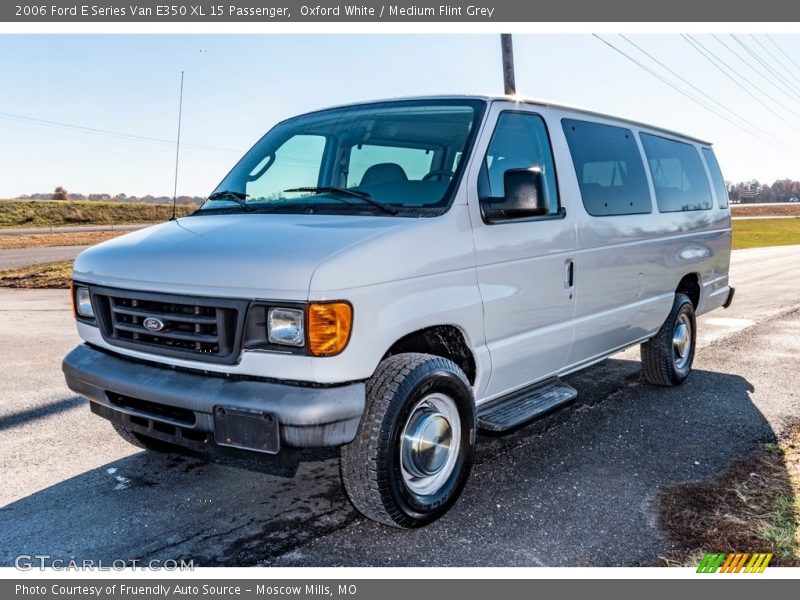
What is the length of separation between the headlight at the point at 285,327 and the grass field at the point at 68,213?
51586 mm

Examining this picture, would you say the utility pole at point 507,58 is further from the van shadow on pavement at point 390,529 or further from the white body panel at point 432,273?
the van shadow on pavement at point 390,529

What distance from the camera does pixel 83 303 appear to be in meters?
4.06

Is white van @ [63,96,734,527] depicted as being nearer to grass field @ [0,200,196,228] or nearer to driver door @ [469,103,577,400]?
driver door @ [469,103,577,400]

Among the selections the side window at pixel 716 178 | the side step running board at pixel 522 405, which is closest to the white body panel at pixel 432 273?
the side step running board at pixel 522 405

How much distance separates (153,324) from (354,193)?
127cm

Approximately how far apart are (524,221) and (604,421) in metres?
2.09

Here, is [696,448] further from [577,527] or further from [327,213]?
[327,213]

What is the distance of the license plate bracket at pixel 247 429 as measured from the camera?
3.05m

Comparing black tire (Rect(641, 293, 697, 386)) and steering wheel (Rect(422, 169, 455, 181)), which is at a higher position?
steering wheel (Rect(422, 169, 455, 181))

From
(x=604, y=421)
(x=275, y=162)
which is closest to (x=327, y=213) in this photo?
(x=275, y=162)

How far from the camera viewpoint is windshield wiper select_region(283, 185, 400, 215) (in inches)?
147

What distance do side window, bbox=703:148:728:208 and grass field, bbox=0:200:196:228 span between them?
48.7 meters

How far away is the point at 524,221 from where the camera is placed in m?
4.27

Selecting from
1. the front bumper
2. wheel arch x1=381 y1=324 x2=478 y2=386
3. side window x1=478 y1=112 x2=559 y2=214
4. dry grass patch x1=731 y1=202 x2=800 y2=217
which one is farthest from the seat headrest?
dry grass patch x1=731 y1=202 x2=800 y2=217
